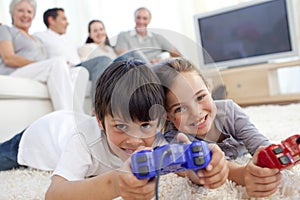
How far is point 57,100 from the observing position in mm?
1621

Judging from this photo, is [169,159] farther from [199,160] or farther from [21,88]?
[21,88]

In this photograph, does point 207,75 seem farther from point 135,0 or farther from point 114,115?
point 135,0

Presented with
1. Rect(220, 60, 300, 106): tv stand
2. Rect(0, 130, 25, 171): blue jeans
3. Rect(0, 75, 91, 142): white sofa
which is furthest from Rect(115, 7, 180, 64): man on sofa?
Rect(220, 60, 300, 106): tv stand

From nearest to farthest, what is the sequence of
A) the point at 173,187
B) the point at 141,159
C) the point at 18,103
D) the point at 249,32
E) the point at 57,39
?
the point at 141,159
the point at 173,187
the point at 18,103
the point at 57,39
the point at 249,32

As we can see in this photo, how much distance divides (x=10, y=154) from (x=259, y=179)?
2.58ft

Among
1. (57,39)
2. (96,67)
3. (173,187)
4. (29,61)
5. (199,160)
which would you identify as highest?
(57,39)

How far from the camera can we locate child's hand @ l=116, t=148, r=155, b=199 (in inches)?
14.2

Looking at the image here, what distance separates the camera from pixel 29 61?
70.5 inches

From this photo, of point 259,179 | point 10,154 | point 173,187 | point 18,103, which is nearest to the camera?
point 259,179

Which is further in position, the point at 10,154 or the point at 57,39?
the point at 57,39

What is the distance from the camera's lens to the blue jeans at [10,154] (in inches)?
39.0

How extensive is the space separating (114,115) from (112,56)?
0.12 meters

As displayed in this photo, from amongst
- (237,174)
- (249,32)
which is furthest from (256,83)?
(237,174)

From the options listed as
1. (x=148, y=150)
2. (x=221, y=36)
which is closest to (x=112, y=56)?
(x=148, y=150)
